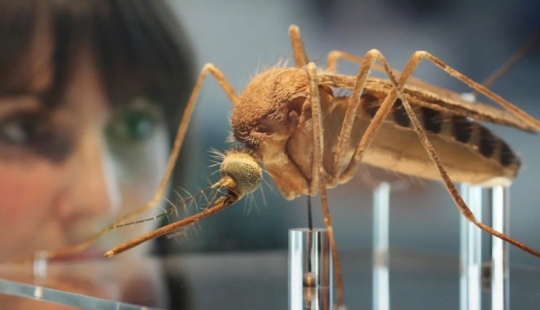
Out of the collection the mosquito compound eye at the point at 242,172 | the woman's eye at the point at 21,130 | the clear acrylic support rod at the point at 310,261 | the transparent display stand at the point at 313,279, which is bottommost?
the transparent display stand at the point at 313,279

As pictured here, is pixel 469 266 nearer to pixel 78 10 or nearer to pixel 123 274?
pixel 123 274

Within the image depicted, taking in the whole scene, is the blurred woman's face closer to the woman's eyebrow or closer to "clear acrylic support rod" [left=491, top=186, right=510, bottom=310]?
the woman's eyebrow

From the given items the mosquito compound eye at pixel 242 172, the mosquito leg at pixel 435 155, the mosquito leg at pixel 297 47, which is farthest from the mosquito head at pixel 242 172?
the mosquito leg at pixel 297 47

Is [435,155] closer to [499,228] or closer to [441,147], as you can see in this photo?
[441,147]

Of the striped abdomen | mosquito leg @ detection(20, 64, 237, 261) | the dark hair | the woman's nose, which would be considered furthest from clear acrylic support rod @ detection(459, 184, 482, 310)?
the woman's nose

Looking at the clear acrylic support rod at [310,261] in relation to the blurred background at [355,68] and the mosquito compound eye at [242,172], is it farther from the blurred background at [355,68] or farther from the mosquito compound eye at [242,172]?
the blurred background at [355,68]

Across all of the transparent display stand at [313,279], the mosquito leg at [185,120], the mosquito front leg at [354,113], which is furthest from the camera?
the mosquito leg at [185,120]

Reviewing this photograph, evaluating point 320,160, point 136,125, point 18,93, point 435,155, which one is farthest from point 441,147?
point 18,93
